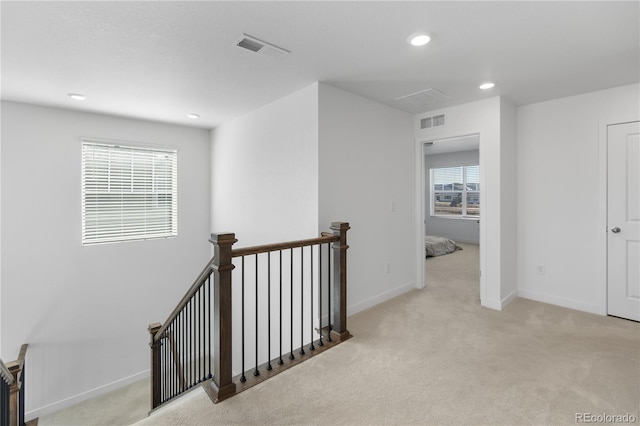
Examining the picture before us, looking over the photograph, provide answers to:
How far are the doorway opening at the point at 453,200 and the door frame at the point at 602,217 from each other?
Answer: 2.64m

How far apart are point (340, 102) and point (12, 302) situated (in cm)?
431

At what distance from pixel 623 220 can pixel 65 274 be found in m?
6.29

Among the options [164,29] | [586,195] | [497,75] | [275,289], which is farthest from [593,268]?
[164,29]

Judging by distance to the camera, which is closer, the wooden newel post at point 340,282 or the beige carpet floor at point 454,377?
the beige carpet floor at point 454,377

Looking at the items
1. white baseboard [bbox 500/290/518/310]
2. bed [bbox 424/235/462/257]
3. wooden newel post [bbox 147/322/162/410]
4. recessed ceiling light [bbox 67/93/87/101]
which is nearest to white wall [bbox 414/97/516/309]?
white baseboard [bbox 500/290/518/310]

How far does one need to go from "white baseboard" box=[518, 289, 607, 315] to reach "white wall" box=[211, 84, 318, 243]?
2.73m

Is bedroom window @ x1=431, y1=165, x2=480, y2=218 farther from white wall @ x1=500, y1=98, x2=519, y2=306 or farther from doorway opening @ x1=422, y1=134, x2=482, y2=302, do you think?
white wall @ x1=500, y1=98, x2=519, y2=306

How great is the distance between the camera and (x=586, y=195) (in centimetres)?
328

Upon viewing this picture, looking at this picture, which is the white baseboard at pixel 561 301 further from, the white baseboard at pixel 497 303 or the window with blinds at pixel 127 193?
the window with blinds at pixel 127 193

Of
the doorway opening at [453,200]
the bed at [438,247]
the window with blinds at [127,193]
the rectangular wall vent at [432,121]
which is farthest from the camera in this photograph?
the doorway opening at [453,200]

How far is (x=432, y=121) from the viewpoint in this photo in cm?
386

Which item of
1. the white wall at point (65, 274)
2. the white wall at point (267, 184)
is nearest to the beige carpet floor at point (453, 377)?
the white wall at point (267, 184)

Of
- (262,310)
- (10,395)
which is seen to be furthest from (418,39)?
(10,395)

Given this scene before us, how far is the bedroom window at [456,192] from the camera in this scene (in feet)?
26.0
